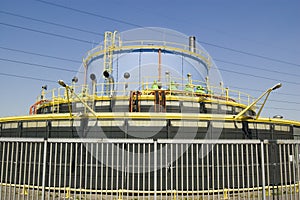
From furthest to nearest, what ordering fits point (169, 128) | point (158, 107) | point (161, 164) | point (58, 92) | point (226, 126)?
point (58, 92)
point (158, 107)
point (226, 126)
point (169, 128)
point (161, 164)

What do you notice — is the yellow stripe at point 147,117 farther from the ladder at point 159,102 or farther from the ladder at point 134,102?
the ladder at point 159,102

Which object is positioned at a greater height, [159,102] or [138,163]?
[159,102]

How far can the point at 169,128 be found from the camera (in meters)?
12.6

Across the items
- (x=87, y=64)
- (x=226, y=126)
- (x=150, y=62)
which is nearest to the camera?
(x=226, y=126)

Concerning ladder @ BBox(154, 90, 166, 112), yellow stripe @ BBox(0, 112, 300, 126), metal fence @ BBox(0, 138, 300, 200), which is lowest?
metal fence @ BBox(0, 138, 300, 200)

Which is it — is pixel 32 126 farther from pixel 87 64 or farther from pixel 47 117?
pixel 87 64

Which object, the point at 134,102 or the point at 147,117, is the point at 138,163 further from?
the point at 134,102

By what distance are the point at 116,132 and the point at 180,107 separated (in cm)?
549

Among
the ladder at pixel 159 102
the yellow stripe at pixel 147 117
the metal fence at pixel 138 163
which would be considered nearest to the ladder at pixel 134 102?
the ladder at pixel 159 102

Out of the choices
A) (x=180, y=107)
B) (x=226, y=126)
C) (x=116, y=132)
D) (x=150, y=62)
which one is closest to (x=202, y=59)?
(x=150, y=62)

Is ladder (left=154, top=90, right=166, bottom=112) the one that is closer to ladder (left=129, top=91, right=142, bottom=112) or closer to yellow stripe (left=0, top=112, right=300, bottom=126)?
ladder (left=129, top=91, right=142, bottom=112)

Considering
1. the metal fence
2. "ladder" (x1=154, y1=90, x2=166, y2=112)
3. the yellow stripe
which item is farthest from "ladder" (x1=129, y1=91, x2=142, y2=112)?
the metal fence

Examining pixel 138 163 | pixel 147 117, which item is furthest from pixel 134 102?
pixel 138 163

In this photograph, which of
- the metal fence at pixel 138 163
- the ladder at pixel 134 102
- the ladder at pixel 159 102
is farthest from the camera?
the ladder at pixel 159 102
